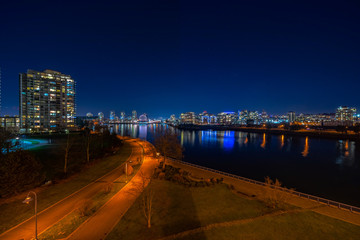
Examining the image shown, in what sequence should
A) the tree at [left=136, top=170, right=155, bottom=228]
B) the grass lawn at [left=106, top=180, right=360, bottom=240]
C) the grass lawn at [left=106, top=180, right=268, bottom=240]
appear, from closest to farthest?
1. the grass lawn at [left=106, top=180, right=360, bottom=240]
2. the grass lawn at [left=106, top=180, right=268, bottom=240]
3. the tree at [left=136, top=170, right=155, bottom=228]

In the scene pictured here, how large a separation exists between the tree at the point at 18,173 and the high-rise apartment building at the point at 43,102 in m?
74.7

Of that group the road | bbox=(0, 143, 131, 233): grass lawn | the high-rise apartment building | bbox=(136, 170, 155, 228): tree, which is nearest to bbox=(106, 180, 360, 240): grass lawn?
bbox=(136, 170, 155, 228): tree

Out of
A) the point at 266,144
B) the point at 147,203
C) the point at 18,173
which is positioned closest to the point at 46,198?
the point at 18,173

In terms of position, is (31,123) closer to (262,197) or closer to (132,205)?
(132,205)

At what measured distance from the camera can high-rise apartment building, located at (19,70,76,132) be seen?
3290 inches

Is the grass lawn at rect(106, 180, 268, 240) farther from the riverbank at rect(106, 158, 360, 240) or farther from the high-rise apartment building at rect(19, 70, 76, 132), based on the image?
the high-rise apartment building at rect(19, 70, 76, 132)

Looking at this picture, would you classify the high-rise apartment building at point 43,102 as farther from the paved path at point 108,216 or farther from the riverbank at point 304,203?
the riverbank at point 304,203

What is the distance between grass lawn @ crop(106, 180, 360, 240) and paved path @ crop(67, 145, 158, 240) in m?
0.49

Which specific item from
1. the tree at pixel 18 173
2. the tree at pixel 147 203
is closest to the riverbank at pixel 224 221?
the tree at pixel 147 203

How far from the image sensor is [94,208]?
12.8 metres

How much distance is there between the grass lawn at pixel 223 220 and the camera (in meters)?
10.4

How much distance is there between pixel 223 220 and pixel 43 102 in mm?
102304

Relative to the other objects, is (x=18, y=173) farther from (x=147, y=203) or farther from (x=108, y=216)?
(x=147, y=203)

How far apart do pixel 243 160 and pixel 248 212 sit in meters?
29.4
